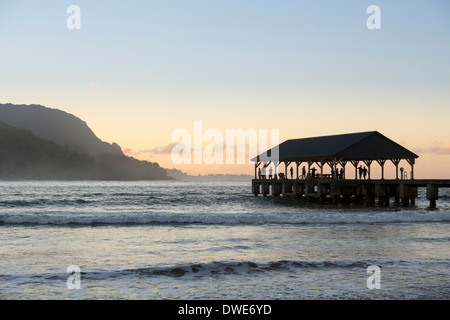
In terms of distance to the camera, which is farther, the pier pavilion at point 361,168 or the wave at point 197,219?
the pier pavilion at point 361,168

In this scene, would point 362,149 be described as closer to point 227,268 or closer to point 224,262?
point 224,262

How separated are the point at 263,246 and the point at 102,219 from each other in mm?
13466

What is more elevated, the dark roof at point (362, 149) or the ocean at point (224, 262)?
the dark roof at point (362, 149)

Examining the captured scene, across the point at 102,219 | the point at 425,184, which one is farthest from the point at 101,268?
the point at 425,184

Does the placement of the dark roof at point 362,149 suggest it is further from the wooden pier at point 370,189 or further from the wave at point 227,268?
the wave at point 227,268

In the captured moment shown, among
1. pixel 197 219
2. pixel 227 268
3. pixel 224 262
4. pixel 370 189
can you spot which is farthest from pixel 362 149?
pixel 227 268

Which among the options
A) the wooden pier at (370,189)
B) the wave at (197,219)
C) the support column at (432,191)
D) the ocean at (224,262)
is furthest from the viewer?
the wooden pier at (370,189)

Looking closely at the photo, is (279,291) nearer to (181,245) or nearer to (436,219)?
(181,245)

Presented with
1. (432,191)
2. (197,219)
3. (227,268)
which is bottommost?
(197,219)

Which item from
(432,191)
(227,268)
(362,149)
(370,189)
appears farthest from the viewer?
(370,189)

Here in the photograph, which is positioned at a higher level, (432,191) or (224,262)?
(432,191)

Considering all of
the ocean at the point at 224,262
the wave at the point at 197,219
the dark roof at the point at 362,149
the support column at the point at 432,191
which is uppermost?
the dark roof at the point at 362,149

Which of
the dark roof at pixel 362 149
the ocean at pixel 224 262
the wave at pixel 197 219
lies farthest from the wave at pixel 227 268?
the dark roof at pixel 362 149
